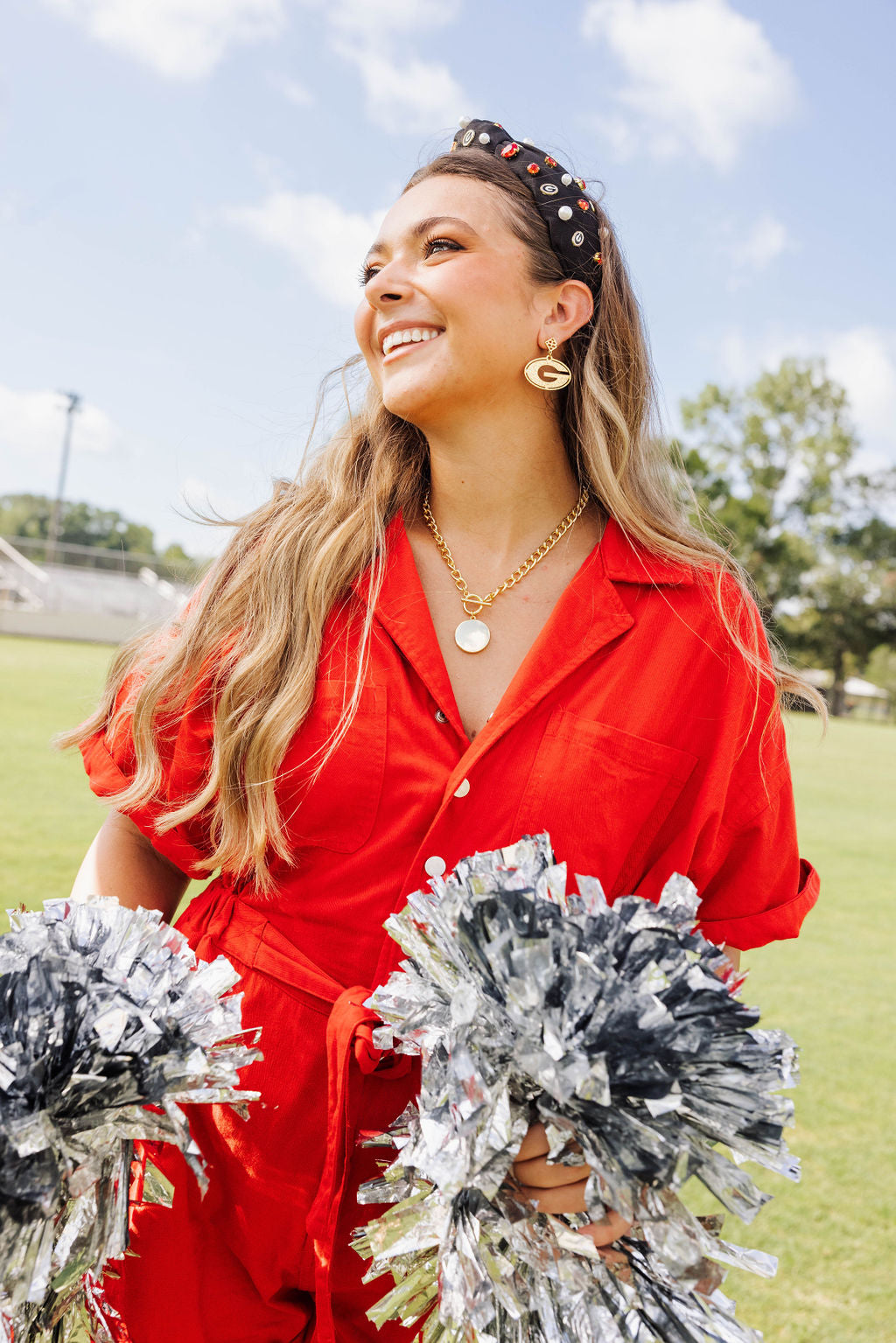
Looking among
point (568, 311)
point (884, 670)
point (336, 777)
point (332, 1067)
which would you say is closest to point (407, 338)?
point (568, 311)

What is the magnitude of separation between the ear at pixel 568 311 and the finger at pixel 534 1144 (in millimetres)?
1410

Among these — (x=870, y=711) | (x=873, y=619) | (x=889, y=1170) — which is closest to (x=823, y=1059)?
(x=889, y=1170)

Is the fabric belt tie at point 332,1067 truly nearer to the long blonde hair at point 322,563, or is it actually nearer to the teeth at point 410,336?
the long blonde hair at point 322,563

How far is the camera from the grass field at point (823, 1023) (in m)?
3.30

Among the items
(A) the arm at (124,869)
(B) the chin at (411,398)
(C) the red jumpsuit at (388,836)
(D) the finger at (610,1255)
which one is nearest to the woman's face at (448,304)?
(B) the chin at (411,398)

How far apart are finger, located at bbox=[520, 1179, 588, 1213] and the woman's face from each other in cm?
124

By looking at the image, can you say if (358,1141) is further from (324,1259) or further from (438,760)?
→ (438,760)

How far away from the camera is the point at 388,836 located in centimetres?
169

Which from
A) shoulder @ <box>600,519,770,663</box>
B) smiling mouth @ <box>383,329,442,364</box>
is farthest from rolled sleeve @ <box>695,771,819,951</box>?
smiling mouth @ <box>383,329,442,364</box>

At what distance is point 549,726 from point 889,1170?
3499 millimetres

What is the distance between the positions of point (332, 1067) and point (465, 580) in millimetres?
902

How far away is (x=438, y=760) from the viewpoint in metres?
1.71

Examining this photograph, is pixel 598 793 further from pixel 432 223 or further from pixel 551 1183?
pixel 432 223

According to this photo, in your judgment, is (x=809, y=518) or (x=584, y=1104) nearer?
(x=584, y=1104)
